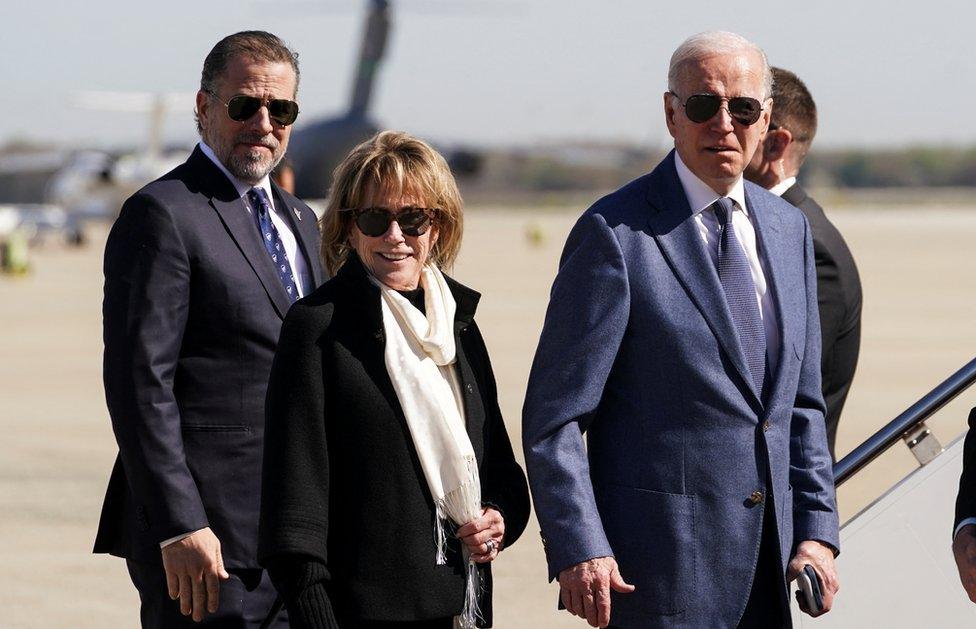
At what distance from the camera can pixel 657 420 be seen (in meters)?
3.19

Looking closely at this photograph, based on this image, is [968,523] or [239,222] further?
[239,222]

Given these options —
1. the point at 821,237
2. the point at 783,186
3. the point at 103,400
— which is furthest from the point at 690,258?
the point at 103,400

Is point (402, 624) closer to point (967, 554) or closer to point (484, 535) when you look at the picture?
point (484, 535)

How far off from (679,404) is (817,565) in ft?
1.57

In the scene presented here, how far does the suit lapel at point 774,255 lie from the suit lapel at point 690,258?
4.0 inches

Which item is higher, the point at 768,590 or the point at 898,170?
the point at 768,590

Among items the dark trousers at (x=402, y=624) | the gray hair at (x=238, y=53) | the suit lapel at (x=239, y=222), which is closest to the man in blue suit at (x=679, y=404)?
the dark trousers at (x=402, y=624)

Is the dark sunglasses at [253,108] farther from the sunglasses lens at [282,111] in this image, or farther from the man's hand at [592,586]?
the man's hand at [592,586]

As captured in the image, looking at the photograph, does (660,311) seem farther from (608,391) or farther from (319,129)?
Result: (319,129)

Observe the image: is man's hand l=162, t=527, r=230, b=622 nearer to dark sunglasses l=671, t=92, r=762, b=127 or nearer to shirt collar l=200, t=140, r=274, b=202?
shirt collar l=200, t=140, r=274, b=202

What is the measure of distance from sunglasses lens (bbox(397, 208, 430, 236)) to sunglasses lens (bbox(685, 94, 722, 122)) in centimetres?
62

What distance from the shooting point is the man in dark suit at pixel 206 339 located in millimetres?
3457

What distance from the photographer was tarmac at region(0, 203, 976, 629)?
7.32m

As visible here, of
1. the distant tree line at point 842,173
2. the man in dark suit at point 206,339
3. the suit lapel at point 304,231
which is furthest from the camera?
the distant tree line at point 842,173
